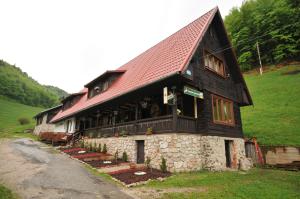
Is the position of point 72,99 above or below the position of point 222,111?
above

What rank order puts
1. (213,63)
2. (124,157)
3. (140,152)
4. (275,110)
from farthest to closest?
(275,110) < (213,63) < (124,157) < (140,152)

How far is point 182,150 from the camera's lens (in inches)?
399

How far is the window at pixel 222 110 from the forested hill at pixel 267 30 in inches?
886

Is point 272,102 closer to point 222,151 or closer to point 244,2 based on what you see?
point 222,151

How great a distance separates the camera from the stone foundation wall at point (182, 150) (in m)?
9.96

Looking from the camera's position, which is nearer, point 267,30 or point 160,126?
point 160,126

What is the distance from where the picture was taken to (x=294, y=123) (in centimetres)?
1858

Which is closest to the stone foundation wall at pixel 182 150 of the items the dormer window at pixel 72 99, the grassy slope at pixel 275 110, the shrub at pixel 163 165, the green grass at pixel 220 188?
the shrub at pixel 163 165

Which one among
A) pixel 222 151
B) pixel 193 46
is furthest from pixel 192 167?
pixel 193 46

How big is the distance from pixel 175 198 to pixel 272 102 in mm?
24902

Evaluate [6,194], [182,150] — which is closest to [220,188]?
[182,150]

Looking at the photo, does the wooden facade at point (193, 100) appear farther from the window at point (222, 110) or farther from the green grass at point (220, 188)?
the green grass at point (220, 188)

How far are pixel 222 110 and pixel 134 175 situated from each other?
26.9 ft

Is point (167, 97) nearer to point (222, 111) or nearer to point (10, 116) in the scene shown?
point (222, 111)
